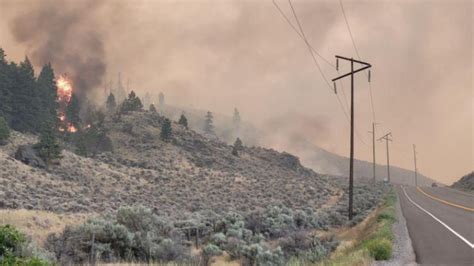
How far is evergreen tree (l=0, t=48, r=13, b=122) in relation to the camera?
8412 centimetres

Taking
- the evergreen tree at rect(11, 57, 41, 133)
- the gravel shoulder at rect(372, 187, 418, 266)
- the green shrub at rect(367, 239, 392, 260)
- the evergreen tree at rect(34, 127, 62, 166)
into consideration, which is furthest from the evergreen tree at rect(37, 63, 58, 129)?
the green shrub at rect(367, 239, 392, 260)

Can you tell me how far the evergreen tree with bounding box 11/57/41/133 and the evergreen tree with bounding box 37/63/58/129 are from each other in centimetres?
158

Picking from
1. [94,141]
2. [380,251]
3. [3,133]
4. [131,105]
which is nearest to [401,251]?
[380,251]

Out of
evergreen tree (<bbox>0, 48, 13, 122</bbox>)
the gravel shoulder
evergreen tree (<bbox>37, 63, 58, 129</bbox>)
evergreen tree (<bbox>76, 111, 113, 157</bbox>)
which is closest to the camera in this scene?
the gravel shoulder

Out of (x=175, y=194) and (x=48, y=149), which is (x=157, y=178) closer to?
(x=175, y=194)

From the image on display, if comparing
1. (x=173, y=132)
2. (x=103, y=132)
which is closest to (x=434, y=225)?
(x=103, y=132)

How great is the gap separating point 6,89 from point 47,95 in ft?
35.8

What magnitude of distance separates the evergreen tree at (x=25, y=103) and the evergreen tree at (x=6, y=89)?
88cm

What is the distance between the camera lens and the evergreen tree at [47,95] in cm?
8919

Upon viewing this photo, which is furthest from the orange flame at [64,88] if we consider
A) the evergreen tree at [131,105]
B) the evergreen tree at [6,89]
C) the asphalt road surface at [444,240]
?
the asphalt road surface at [444,240]

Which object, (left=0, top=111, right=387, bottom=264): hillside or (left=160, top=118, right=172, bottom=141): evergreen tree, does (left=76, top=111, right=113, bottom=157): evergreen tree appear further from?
(left=160, top=118, right=172, bottom=141): evergreen tree

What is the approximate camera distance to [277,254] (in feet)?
55.3

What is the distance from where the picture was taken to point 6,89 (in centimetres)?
8738

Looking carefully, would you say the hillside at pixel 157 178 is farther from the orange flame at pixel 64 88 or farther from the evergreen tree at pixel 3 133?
the orange flame at pixel 64 88
